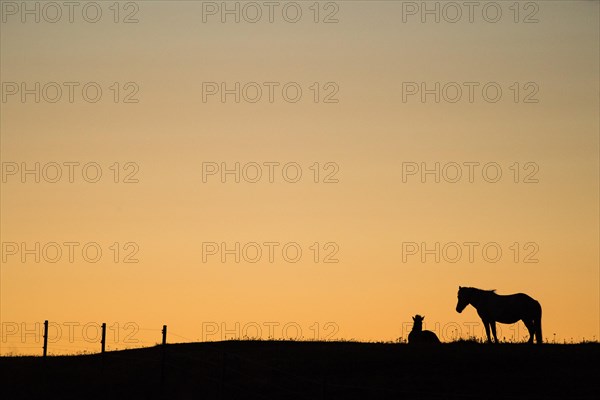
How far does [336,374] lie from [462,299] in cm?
1151

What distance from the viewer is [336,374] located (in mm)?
26844

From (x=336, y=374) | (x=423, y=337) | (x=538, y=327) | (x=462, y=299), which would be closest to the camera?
(x=336, y=374)

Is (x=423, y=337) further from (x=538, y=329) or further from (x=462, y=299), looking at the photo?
(x=538, y=329)

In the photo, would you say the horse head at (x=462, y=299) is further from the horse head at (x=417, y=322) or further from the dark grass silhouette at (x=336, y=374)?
the dark grass silhouette at (x=336, y=374)

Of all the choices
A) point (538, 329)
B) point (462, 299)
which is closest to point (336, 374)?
point (538, 329)

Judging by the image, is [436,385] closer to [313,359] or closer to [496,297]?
[313,359]

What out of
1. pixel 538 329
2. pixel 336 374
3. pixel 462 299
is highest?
pixel 462 299

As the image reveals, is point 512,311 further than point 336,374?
Yes

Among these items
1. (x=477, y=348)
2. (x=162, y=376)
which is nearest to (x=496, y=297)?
(x=477, y=348)

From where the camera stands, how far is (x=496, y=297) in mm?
35625

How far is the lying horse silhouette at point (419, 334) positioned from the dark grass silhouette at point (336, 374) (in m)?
3.66

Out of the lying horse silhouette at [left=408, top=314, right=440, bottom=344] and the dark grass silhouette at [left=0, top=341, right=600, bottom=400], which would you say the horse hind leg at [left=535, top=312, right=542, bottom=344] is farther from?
the lying horse silhouette at [left=408, top=314, right=440, bottom=344]

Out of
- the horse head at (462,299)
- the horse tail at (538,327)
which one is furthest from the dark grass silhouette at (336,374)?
the horse head at (462,299)

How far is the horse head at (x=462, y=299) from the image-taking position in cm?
3691
